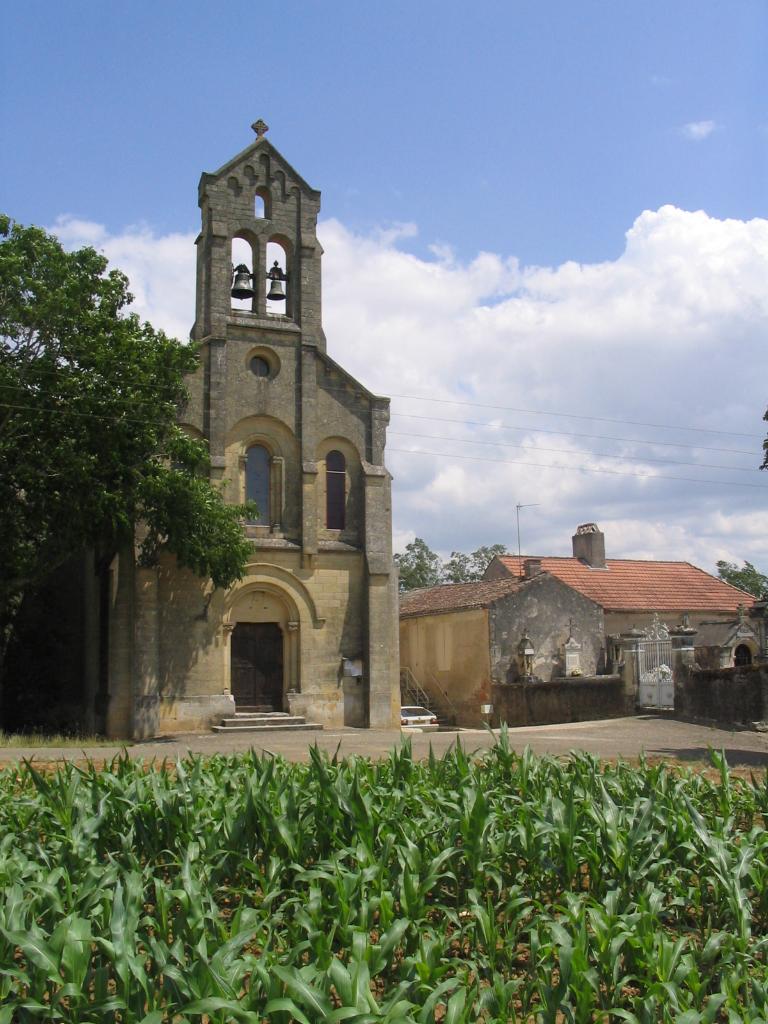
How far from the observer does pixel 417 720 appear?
30.1 m

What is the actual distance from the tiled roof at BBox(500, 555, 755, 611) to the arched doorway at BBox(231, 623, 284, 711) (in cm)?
1635

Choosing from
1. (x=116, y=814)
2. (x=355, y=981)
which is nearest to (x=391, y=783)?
(x=116, y=814)

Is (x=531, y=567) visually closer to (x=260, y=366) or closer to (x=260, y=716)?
(x=260, y=366)

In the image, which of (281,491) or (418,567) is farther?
(418,567)

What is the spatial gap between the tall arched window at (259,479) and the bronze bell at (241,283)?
4.09m

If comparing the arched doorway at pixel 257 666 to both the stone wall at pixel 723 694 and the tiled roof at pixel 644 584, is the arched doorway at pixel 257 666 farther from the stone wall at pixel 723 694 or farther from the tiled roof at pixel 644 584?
the tiled roof at pixel 644 584

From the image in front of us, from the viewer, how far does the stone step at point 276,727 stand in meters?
23.9

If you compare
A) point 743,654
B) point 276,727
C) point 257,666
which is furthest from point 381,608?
point 743,654

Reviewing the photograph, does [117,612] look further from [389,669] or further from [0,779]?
[0,779]

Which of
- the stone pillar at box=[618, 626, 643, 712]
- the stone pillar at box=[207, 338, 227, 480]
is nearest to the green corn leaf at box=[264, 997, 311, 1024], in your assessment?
the stone pillar at box=[207, 338, 227, 480]

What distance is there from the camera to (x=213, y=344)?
83.6 feet

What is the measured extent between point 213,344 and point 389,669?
981 cm

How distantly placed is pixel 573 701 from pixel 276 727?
33.5 feet

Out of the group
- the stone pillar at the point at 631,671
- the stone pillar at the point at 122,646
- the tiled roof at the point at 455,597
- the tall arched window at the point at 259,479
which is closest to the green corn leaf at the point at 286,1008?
the stone pillar at the point at 122,646
